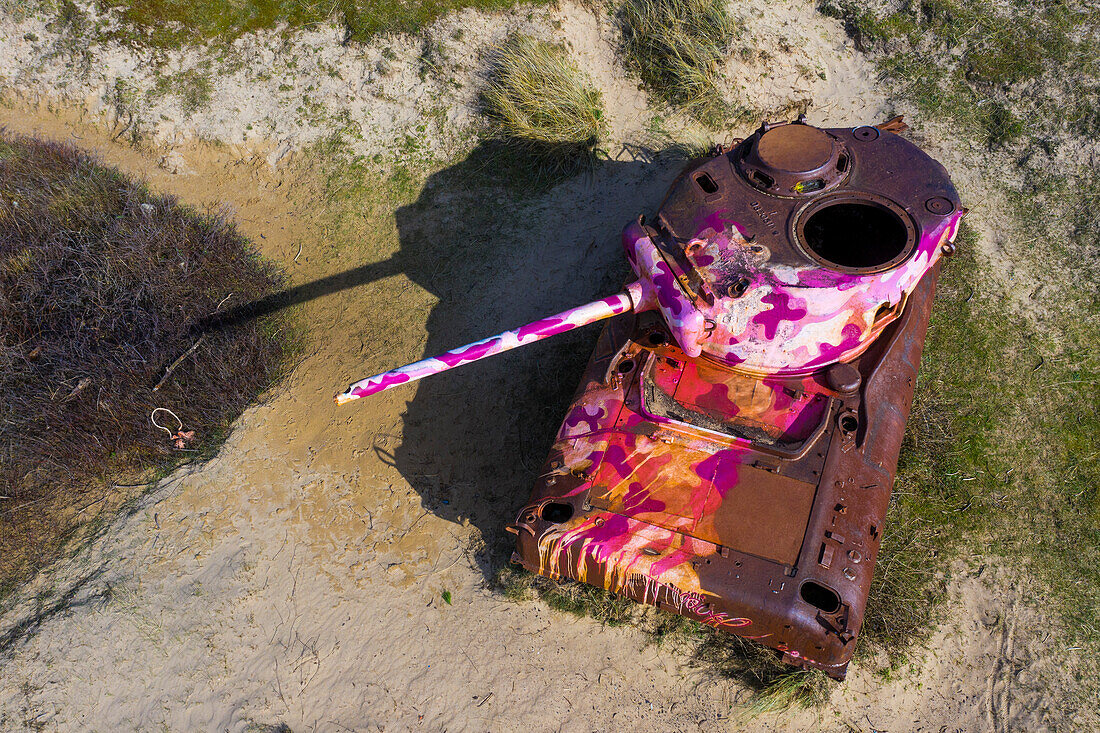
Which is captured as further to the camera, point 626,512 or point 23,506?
point 23,506

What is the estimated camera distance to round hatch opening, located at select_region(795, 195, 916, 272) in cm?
539

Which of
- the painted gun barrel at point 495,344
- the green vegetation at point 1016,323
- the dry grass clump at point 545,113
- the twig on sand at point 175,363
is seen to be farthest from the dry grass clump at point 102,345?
the green vegetation at point 1016,323

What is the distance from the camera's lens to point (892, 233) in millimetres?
5684

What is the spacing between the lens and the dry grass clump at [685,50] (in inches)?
362

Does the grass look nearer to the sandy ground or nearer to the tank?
the sandy ground

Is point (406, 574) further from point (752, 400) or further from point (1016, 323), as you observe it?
point (1016, 323)

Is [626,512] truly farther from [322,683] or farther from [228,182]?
[228,182]

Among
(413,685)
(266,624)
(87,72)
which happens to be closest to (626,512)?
(413,685)

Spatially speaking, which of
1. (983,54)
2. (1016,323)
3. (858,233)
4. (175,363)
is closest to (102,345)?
(175,363)

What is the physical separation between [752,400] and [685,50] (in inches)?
230

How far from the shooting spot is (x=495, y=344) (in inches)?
202

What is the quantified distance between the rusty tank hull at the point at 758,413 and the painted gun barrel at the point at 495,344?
13.4 inches

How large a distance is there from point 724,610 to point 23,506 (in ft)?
22.5

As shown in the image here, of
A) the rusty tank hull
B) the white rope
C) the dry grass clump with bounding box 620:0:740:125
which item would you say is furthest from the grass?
the rusty tank hull
